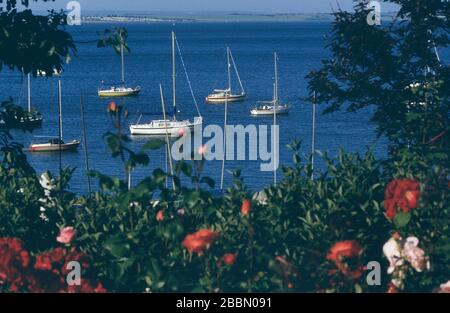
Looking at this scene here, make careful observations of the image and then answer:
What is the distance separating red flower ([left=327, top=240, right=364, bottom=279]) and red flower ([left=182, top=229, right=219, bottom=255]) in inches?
30.8

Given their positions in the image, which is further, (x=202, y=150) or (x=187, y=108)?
(x=187, y=108)

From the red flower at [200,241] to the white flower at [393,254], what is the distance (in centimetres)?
117

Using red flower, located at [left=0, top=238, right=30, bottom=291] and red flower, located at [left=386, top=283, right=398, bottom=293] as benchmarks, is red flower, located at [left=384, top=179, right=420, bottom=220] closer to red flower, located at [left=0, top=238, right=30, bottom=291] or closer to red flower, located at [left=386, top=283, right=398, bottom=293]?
red flower, located at [left=386, top=283, right=398, bottom=293]

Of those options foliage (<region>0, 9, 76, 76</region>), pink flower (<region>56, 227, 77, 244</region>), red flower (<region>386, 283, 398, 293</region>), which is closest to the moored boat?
foliage (<region>0, 9, 76, 76</region>)

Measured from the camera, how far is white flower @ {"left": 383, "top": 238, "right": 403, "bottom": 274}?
23.0ft

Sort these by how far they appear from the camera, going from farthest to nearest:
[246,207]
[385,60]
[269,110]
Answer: [269,110] < [385,60] < [246,207]

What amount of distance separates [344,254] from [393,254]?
41 centimetres

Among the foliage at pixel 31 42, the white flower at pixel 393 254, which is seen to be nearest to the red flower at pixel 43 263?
the white flower at pixel 393 254

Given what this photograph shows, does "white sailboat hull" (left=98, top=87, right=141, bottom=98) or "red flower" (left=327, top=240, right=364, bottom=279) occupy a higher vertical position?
"red flower" (left=327, top=240, right=364, bottom=279)

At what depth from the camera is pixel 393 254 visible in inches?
277

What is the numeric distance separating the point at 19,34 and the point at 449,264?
5.56 metres

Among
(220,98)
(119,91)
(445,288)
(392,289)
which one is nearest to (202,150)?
(392,289)

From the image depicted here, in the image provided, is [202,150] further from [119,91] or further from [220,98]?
[119,91]

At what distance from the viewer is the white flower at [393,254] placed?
701 cm
